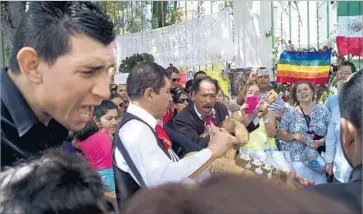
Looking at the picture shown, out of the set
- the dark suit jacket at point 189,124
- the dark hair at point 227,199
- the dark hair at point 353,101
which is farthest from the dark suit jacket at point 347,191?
the dark suit jacket at point 189,124

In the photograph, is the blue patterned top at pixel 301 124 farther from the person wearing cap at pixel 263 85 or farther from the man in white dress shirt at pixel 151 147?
the man in white dress shirt at pixel 151 147

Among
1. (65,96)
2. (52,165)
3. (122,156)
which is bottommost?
(122,156)

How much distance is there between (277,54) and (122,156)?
376 centimetres

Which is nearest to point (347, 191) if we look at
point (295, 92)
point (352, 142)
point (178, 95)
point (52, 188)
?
point (352, 142)

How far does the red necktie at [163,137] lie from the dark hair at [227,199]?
5.54 feet

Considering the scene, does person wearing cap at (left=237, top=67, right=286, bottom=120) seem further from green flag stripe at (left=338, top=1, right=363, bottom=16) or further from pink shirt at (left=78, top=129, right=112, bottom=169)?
pink shirt at (left=78, top=129, right=112, bottom=169)

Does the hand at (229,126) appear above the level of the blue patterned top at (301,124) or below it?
above

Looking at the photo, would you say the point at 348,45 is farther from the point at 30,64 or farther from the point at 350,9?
the point at 30,64

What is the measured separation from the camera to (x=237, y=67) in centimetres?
491

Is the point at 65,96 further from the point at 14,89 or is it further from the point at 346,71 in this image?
the point at 346,71

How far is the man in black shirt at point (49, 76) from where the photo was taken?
1271 mm

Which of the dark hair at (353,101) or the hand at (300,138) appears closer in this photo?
the dark hair at (353,101)

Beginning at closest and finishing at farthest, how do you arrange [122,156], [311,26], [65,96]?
[65,96], [122,156], [311,26]

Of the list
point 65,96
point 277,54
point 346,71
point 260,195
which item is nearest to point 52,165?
point 65,96
